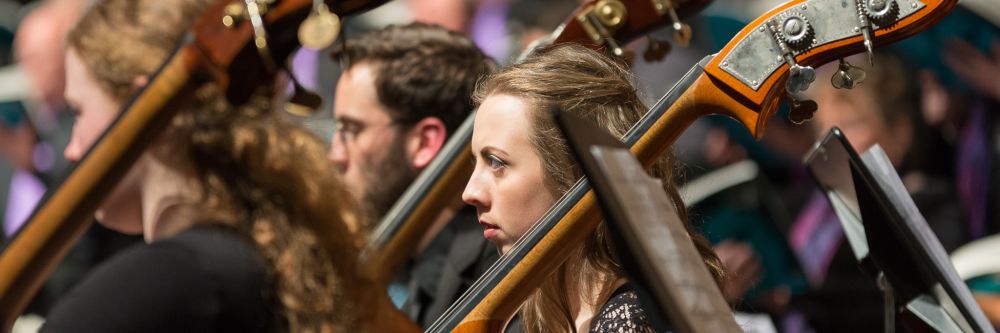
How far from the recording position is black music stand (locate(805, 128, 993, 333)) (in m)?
1.94

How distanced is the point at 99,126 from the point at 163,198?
0.20 meters

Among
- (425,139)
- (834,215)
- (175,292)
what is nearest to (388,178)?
(425,139)

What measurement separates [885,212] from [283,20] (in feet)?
2.97

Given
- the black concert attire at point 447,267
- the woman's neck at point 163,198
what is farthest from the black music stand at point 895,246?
the black concert attire at point 447,267

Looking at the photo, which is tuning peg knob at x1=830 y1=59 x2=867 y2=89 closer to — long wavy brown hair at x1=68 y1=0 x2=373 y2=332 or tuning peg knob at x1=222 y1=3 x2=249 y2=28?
long wavy brown hair at x1=68 y1=0 x2=373 y2=332

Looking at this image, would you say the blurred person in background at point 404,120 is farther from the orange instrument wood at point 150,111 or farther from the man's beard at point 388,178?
the orange instrument wood at point 150,111

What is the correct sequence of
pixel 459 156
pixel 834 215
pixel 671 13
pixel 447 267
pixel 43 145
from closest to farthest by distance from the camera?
1. pixel 671 13
2. pixel 459 156
3. pixel 447 267
4. pixel 834 215
5. pixel 43 145

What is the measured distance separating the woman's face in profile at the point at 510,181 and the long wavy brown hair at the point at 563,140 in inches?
0.6

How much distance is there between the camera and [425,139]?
346cm

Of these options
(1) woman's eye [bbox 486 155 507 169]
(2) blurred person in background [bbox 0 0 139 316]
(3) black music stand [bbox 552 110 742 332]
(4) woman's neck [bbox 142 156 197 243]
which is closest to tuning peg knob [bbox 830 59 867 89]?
(1) woman's eye [bbox 486 155 507 169]

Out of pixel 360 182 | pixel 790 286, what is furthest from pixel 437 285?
pixel 790 286

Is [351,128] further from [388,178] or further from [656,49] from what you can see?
[656,49]

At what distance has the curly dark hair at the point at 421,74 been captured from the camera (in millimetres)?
3453

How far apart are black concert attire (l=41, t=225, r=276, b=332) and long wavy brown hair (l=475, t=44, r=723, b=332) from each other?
52 centimetres
